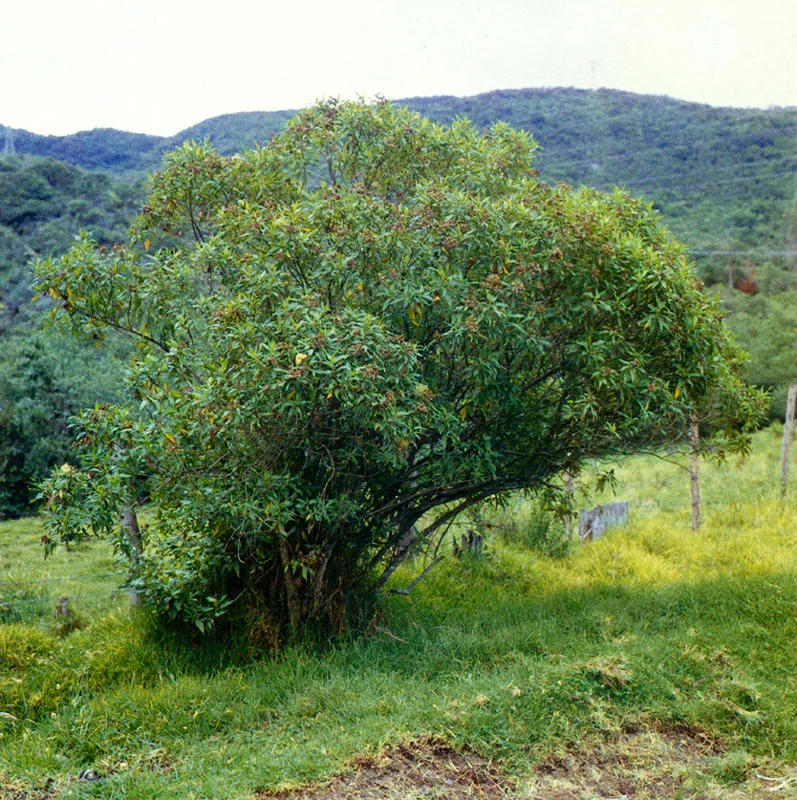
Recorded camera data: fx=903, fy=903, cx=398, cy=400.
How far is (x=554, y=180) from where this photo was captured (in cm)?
1839

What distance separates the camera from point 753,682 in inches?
226

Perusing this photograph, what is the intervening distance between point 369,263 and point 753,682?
3.64 m

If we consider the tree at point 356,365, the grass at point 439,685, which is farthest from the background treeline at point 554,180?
the tree at point 356,365

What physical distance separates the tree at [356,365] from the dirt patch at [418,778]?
1.50 m

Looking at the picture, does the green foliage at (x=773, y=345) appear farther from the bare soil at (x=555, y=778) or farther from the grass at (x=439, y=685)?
the bare soil at (x=555, y=778)

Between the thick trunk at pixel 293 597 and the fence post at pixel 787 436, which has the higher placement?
the fence post at pixel 787 436

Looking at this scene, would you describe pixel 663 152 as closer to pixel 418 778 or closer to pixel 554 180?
pixel 554 180

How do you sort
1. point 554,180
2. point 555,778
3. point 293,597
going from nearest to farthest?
point 555,778, point 293,597, point 554,180

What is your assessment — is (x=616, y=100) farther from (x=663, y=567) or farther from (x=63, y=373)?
(x=663, y=567)

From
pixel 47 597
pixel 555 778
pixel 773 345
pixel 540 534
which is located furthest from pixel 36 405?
pixel 773 345

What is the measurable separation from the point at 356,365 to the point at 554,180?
1434 cm

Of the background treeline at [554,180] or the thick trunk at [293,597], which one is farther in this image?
the background treeline at [554,180]

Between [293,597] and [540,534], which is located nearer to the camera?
[293,597]

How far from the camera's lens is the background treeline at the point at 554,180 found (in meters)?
14.1
